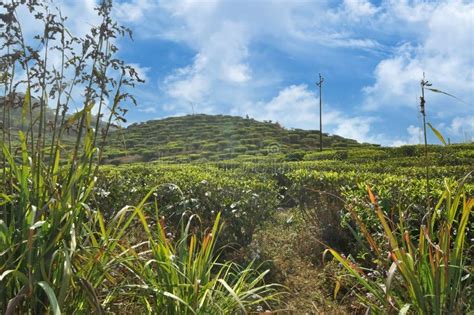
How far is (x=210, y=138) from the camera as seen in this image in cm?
4447

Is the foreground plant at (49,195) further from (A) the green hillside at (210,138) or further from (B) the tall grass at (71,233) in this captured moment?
(A) the green hillside at (210,138)

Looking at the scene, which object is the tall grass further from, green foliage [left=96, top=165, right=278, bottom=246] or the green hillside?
the green hillside

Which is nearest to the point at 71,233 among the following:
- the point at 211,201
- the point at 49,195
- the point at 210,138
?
the point at 49,195

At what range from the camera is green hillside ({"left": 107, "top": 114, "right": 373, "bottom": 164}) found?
36375 mm

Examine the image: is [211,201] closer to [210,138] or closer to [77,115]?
[77,115]

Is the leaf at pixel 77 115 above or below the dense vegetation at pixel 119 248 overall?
above

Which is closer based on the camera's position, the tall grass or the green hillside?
the tall grass

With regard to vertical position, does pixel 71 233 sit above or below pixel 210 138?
below

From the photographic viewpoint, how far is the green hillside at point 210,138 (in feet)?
119

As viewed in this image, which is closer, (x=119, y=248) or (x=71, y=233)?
(x=71, y=233)

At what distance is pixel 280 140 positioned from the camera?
43344mm

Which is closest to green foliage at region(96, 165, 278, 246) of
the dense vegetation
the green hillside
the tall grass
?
the dense vegetation

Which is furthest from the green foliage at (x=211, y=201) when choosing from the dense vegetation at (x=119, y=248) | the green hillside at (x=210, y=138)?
the green hillside at (x=210, y=138)

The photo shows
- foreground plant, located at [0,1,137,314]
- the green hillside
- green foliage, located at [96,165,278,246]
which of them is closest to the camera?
foreground plant, located at [0,1,137,314]
